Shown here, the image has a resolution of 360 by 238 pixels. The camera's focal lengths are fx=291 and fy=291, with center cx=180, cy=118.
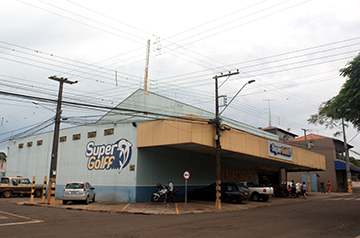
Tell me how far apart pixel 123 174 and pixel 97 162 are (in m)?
3.52

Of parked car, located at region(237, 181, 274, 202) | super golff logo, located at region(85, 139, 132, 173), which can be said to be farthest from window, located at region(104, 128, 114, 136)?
parked car, located at region(237, 181, 274, 202)

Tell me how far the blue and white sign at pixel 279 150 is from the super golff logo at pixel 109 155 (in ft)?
45.3

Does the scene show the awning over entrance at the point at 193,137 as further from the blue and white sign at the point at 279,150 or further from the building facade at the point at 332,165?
the building facade at the point at 332,165

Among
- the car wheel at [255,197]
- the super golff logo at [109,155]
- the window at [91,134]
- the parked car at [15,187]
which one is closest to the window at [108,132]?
the super golff logo at [109,155]

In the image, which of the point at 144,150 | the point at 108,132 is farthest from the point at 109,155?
the point at 144,150

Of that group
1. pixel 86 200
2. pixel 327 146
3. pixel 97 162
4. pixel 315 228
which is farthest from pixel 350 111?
pixel 327 146

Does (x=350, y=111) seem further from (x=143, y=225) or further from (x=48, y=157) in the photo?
(x=48, y=157)

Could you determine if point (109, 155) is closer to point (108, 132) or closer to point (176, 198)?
point (108, 132)

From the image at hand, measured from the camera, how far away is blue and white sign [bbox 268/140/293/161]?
1104 inches

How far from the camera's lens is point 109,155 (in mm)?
23609

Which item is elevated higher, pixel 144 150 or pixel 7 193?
pixel 144 150

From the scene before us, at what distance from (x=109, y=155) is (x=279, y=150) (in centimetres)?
1689

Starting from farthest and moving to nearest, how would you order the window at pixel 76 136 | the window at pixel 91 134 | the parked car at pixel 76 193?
the window at pixel 76 136 < the window at pixel 91 134 < the parked car at pixel 76 193

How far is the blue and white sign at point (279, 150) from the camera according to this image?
92.0 feet
